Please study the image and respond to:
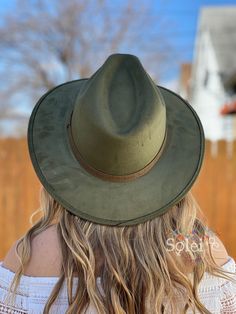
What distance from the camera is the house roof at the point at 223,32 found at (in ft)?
40.6

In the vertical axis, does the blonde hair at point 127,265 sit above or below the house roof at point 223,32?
below

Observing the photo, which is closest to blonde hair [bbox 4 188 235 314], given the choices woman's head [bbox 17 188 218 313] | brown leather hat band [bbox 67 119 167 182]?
woman's head [bbox 17 188 218 313]

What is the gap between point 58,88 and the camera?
1495mm

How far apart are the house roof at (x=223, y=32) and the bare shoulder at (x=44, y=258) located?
10.8m

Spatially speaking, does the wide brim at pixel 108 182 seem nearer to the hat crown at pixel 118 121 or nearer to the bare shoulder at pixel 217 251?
the hat crown at pixel 118 121

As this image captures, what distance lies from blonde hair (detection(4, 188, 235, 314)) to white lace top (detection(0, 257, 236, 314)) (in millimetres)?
23

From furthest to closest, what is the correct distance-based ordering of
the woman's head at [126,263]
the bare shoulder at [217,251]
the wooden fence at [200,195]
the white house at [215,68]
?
the white house at [215,68], the wooden fence at [200,195], the bare shoulder at [217,251], the woman's head at [126,263]

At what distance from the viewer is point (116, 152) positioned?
50.3 inches

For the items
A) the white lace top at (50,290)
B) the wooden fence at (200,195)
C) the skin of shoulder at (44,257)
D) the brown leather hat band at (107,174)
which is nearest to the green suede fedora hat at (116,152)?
the brown leather hat band at (107,174)

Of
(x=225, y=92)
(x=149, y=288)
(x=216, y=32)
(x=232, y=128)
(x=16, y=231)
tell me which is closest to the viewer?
(x=149, y=288)

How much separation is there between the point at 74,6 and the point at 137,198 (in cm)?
1208

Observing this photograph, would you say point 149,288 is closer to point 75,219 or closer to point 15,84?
point 75,219

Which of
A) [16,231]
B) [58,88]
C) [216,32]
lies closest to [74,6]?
[216,32]

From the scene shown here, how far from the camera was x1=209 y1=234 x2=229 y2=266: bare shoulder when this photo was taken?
138 cm
